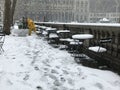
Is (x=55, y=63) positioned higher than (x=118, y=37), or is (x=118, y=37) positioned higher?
(x=118, y=37)

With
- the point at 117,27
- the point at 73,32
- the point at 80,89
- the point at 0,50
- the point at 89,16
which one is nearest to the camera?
the point at 80,89

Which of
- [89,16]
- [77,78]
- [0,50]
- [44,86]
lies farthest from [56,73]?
[89,16]

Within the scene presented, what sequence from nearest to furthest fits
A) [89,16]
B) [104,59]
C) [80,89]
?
[80,89] < [104,59] < [89,16]

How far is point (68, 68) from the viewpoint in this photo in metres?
10.2

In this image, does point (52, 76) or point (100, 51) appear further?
point (100, 51)

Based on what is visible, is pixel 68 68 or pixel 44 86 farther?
pixel 68 68

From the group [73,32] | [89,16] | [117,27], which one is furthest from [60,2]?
[117,27]

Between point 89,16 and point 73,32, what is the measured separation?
109079mm

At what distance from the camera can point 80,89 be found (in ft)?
24.8

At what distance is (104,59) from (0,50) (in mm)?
4932

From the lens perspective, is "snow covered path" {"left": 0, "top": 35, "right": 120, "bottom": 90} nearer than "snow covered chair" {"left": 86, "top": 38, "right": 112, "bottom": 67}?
Yes

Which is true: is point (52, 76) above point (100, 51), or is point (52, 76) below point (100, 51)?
below

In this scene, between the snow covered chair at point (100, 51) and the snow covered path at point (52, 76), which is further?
the snow covered chair at point (100, 51)

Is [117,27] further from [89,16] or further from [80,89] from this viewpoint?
[89,16]
